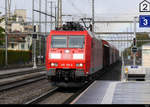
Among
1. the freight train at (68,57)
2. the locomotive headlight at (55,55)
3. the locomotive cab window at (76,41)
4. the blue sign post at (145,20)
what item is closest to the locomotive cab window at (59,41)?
the freight train at (68,57)

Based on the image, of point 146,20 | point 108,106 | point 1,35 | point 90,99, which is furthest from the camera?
point 1,35

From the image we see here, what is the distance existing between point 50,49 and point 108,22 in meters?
35.9

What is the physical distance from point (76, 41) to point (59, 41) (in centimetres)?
88

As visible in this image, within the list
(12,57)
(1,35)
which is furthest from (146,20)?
(12,57)

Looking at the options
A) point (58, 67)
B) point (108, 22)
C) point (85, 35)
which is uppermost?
point (108, 22)

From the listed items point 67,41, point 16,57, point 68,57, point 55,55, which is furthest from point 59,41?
point 16,57

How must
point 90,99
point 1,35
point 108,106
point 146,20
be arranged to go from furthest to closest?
point 1,35, point 146,20, point 90,99, point 108,106

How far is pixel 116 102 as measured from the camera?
36.7ft

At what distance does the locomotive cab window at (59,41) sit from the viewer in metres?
16.2

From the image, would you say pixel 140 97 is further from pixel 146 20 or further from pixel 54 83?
pixel 146 20

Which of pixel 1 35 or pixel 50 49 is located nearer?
pixel 50 49

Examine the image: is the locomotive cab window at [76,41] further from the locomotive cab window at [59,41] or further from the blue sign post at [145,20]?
the blue sign post at [145,20]

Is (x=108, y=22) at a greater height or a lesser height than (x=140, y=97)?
greater

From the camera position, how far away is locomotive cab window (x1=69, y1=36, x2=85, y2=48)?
16.1 meters
